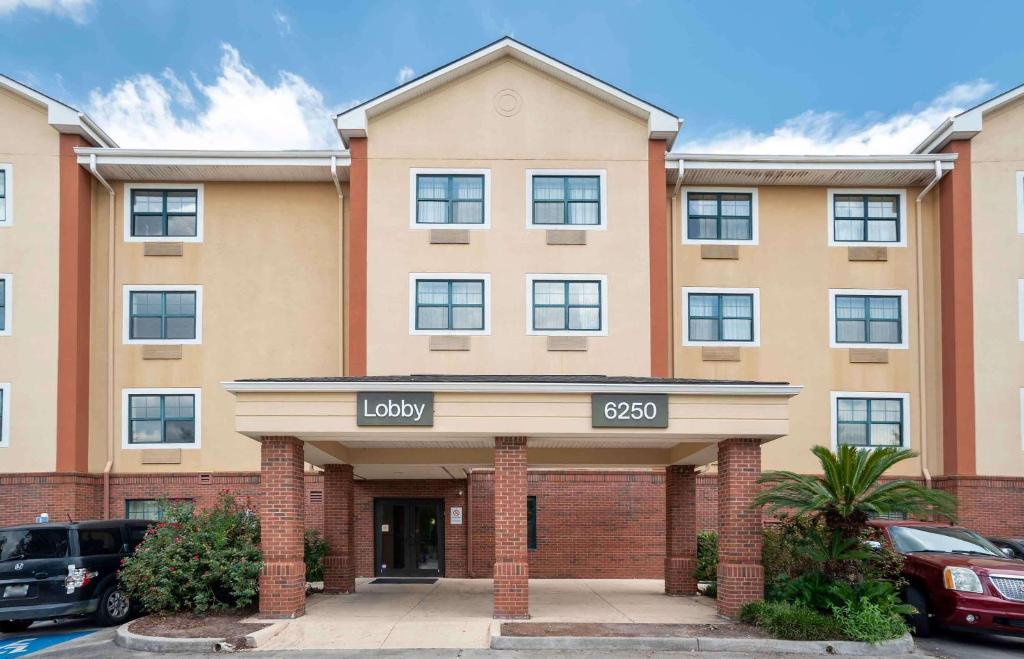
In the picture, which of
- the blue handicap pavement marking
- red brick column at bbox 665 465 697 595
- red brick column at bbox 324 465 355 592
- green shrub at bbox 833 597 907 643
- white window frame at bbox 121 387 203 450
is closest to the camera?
green shrub at bbox 833 597 907 643

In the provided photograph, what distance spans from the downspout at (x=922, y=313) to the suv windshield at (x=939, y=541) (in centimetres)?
808

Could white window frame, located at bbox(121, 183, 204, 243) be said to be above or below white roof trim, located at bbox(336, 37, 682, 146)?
below

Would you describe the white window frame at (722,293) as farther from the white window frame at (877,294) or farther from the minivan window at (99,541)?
the minivan window at (99,541)

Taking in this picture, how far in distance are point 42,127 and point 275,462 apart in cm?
1392

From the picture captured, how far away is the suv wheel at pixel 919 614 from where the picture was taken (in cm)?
1464

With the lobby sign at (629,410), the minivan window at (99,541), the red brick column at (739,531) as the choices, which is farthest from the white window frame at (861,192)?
the minivan window at (99,541)

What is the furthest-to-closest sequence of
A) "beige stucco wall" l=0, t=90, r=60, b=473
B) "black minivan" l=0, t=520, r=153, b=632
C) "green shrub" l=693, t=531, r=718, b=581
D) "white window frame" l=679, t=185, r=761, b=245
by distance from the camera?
"white window frame" l=679, t=185, r=761, b=245
"beige stucco wall" l=0, t=90, r=60, b=473
"green shrub" l=693, t=531, r=718, b=581
"black minivan" l=0, t=520, r=153, b=632

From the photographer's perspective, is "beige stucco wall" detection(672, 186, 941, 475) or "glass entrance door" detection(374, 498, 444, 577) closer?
"beige stucco wall" detection(672, 186, 941, 475)

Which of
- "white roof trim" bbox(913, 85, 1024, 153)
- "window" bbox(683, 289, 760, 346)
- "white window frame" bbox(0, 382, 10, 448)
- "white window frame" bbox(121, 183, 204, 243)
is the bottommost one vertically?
"white window frame" bbox(0, 382, 10, 448)

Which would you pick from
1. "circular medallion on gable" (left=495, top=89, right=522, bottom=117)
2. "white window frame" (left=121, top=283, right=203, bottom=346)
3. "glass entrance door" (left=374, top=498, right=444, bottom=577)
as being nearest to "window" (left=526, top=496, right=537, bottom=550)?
"glass entrance door" (left=374, top=498, right=444, bottom=577)

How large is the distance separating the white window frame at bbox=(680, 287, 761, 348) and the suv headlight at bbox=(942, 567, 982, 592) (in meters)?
10.4

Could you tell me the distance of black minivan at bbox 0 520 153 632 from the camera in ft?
48.4

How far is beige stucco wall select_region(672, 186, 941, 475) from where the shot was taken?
78.1 feet

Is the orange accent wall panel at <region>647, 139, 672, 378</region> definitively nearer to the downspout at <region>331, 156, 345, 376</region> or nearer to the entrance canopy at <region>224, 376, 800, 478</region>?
the entrance canopy at <region>224, 376, 800, 478</region>
